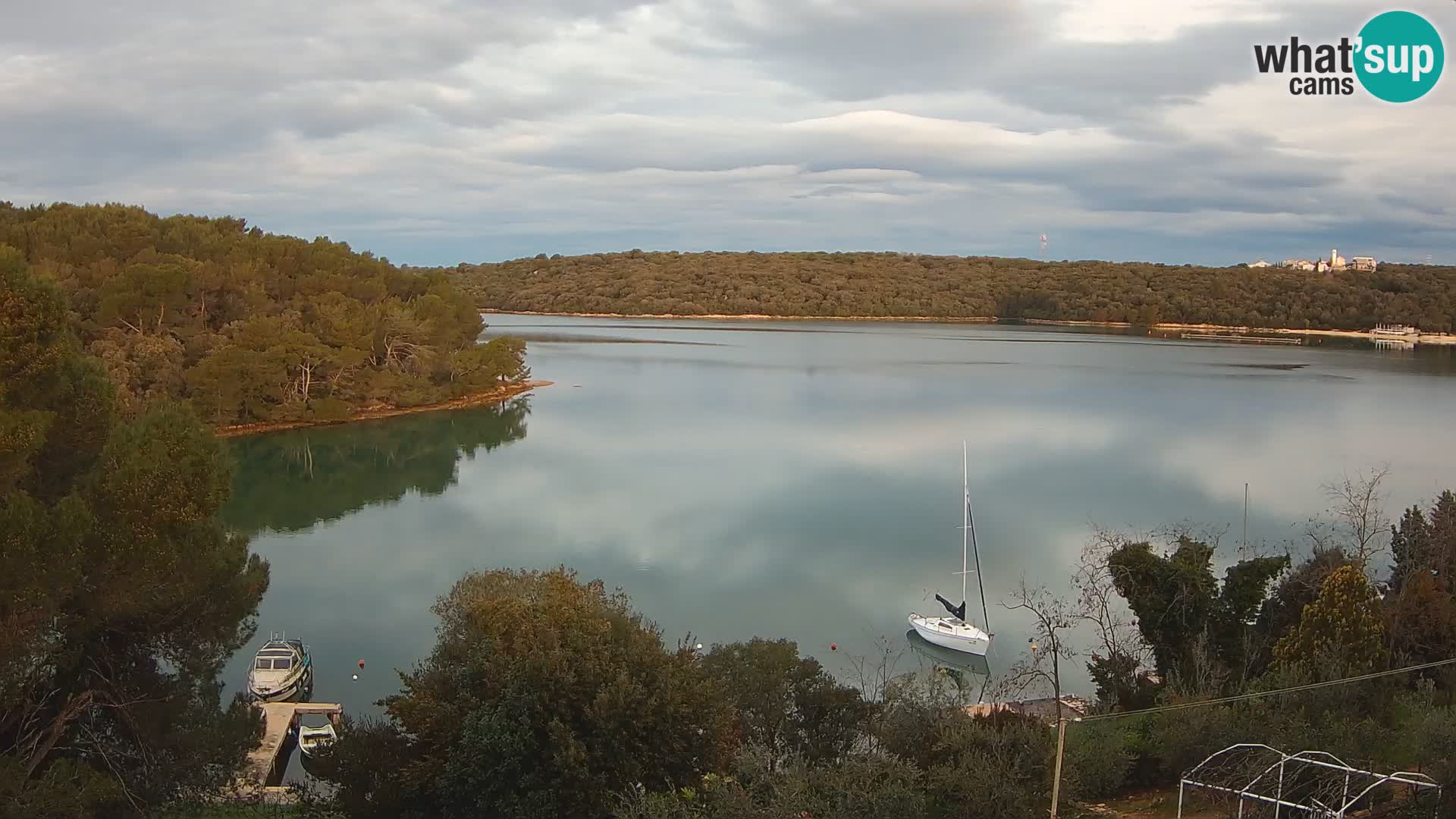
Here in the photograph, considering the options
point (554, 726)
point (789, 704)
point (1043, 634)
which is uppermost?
point (554, 726)

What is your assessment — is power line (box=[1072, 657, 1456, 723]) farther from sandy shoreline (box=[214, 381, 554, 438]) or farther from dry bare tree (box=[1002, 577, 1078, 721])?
sandy shoreline (box=[214, 381, 554, 438])

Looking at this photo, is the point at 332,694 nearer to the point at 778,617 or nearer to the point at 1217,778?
the point at 778,617

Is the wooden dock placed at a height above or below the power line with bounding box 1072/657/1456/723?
below

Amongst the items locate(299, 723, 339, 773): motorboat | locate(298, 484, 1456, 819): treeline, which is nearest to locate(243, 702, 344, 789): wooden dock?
locate(299, 723, 339, 773): motorboat

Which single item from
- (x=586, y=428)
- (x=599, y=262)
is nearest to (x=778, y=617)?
(x=586, y=428)

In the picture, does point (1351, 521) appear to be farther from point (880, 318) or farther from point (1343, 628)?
point (880, 318)

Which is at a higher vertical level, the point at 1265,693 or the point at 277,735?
the point at 1265,693

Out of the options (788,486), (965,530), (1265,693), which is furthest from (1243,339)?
(1265,693)

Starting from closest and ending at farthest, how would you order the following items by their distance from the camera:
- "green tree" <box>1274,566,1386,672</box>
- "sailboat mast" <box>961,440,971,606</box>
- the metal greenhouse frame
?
the metal greenhouse frame → "green tree" <box>1274,566,1386,672</box> → "sailboat mast" <box>961,440,971,606</box>
